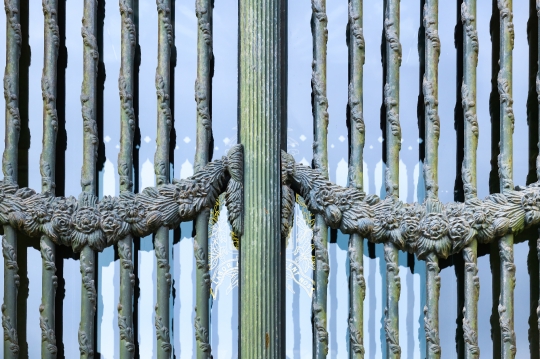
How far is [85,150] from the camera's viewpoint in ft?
17.4

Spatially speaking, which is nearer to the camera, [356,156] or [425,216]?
[425,216]

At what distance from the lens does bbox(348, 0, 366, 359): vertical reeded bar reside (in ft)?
17.2

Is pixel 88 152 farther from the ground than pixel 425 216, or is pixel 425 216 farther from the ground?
pixel 88 152

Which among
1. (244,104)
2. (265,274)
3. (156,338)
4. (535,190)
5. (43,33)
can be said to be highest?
(43,33)

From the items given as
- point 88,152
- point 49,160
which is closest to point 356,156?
point 88,152

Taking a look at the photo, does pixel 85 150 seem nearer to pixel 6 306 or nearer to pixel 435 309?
pixel 6 306

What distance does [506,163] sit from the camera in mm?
5273

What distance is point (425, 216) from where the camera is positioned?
5.21 m

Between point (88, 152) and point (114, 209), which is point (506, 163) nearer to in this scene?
point (114, 209)

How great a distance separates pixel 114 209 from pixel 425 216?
5.24 ft

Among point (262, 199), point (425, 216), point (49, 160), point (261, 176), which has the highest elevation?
point (49, 160)

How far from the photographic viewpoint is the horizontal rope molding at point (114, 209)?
5.22 metres

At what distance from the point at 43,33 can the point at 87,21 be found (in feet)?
0.88

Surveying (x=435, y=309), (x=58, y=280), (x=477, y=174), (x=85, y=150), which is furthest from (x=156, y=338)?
(x=477, y=174)
